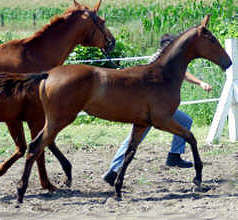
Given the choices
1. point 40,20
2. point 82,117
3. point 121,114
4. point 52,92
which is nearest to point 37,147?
point 52,92

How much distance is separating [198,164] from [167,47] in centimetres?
129

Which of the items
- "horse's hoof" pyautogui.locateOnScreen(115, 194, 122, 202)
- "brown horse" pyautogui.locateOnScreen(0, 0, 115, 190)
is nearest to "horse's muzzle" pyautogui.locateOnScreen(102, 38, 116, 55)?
"brown horse" pyautogui.locateOnScreen(0, 0, 115, 190)

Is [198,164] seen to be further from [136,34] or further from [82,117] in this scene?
[136,34]

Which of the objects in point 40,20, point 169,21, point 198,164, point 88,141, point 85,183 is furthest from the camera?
point 40,20

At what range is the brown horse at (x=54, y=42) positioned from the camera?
5.80 meters

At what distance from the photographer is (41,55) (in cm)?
598

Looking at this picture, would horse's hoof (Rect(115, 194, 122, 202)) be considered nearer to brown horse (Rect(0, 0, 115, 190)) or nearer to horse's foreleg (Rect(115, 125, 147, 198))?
horse's foreleg (Rect(115, 125, 147, 198))

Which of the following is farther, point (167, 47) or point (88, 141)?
point (88, 141)

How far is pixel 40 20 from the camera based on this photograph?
3922cm

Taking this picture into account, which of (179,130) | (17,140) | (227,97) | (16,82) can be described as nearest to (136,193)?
(179,130)

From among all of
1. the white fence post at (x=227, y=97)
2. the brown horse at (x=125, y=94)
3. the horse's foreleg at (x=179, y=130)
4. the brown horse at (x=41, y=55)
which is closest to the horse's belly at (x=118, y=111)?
the brown horse at (x=125, y=94)

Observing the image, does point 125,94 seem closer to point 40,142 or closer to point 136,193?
point 40,142

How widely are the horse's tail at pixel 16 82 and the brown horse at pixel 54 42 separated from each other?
1.29 ft

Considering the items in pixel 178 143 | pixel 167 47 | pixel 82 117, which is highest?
pixel 167 47
